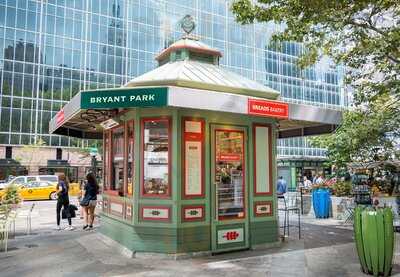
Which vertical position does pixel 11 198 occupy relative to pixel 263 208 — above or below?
above

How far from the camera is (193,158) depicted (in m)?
7.80

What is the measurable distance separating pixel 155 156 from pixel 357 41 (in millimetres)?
6913

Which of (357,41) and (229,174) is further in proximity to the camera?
(357,41)

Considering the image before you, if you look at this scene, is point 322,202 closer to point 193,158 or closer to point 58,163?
point 193,158

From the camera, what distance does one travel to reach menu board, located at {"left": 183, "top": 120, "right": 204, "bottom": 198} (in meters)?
7.70

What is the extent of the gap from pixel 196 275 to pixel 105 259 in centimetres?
213

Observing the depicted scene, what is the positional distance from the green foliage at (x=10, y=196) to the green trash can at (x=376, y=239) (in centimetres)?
770

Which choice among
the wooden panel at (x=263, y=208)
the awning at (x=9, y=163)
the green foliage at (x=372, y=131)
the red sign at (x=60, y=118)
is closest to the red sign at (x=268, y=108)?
the wooden panel at (x=263, y=208)

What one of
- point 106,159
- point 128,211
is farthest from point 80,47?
point 128,211

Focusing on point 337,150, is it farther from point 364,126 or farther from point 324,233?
point 324,233

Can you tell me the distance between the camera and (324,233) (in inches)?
422

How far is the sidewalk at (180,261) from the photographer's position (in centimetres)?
661

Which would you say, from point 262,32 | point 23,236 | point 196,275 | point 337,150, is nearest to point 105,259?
point 196,275

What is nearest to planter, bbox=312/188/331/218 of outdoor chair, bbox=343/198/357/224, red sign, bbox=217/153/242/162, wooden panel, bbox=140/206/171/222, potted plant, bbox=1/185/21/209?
outdoor chair, bbox=343/198/357/224
